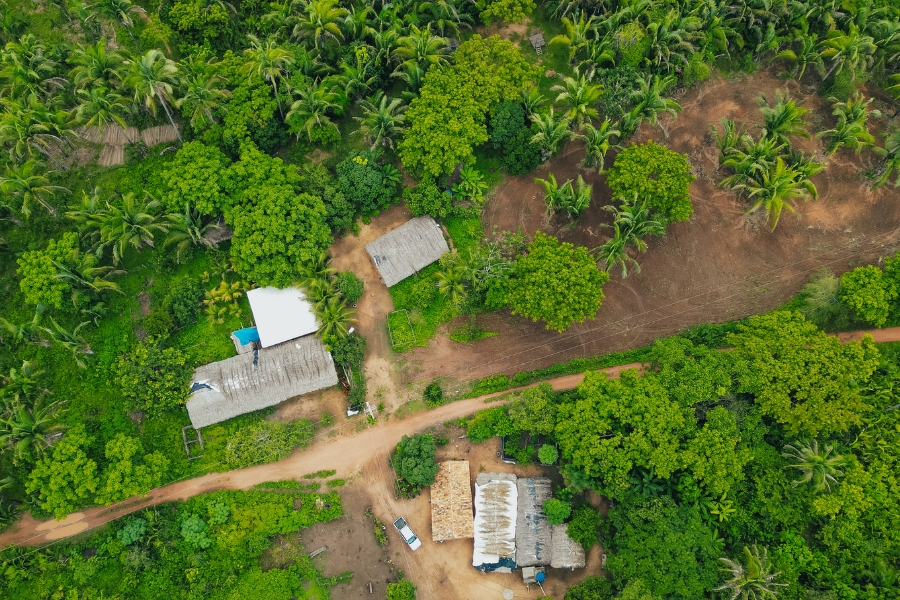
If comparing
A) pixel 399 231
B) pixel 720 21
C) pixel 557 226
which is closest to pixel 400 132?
pixel 399 231

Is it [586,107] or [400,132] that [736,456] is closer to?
[586,107]

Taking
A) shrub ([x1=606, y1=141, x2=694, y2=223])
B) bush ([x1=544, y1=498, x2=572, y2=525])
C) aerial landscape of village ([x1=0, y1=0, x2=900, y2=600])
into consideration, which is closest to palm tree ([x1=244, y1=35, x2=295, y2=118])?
aerial landscape of village ([x1=0, y1=0, x2=900, y2=600])

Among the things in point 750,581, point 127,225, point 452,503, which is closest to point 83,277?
point 127,225

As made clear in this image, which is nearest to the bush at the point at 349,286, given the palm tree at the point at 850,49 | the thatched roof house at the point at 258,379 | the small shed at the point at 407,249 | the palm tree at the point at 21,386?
the small shed at the point at 407,249

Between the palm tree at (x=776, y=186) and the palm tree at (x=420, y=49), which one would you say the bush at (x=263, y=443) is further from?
the palm tree at (x=776, y=186)

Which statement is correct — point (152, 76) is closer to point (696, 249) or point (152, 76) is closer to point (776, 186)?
point (696, 249)

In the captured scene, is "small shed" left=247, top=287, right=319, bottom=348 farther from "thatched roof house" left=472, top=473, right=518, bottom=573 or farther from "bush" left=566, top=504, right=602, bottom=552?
"bush" left=566, top=504, right=602, bottom=552
